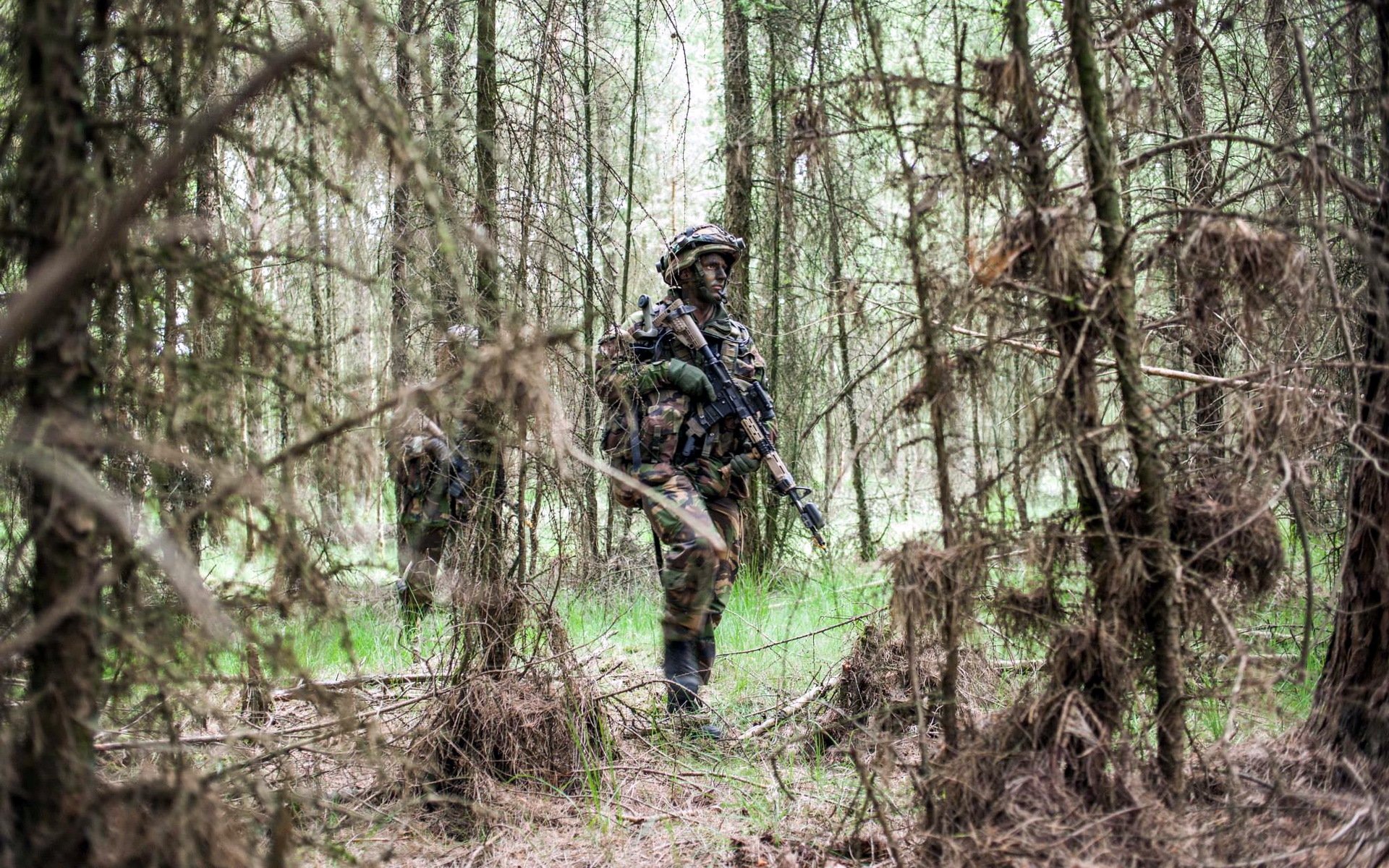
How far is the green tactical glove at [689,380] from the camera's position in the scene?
4812mm

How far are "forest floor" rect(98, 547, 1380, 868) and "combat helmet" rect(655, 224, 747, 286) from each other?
181cm

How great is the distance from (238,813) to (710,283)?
3.62 meters

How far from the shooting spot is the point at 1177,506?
8.20 feet

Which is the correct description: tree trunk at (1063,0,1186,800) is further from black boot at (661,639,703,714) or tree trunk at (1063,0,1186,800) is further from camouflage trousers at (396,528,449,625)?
camouflage trousers at (396,528,449,625)

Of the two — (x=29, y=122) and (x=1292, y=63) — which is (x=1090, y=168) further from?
(x=1292, y=63)

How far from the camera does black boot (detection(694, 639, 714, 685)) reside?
4594 millimetres

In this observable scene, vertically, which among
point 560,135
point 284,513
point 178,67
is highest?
point 560,135

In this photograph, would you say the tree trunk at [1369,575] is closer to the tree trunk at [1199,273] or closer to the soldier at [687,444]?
the tree trunk at [1199,273]

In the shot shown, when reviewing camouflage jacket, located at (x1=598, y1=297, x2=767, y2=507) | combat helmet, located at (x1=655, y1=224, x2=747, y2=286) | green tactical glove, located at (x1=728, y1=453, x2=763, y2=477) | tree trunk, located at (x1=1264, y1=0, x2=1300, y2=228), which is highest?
tree trunk, located at (x1=1264, y1=0, x2=1300, y2=228)

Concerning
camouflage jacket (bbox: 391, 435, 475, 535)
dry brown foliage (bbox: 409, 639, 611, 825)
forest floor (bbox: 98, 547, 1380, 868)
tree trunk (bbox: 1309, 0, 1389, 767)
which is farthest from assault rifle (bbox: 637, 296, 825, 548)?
tree trunk (bbox: 1309, 0, 1389, 767)

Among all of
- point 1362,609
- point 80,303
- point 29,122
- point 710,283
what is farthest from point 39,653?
point 710,283

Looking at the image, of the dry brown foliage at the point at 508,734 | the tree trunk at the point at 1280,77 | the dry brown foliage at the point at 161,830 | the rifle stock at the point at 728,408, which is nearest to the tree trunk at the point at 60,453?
the dry brown foliage at the point at 161,830

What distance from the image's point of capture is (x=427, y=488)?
18.4 feet

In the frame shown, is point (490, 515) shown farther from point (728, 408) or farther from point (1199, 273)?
point (1199, 273)
